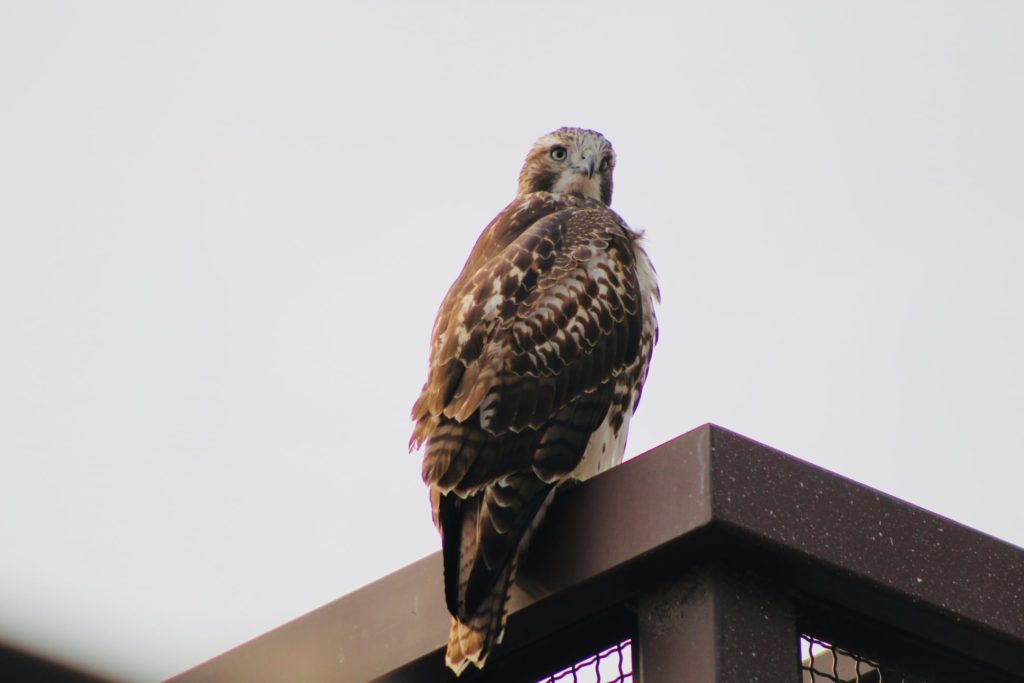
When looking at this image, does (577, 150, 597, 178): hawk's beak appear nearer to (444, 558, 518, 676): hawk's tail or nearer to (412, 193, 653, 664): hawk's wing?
(412, 193, 653, 664): hawk's wing

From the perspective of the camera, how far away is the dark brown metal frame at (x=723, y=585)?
114 inches

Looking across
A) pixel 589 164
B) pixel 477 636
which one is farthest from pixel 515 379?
pixel 589 164

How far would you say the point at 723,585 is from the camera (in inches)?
115

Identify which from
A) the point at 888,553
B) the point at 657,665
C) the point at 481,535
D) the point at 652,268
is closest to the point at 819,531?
the point at 888,553

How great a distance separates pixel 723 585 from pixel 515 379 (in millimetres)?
1587

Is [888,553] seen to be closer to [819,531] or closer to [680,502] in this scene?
[819,531]

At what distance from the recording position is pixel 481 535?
3.74 meters

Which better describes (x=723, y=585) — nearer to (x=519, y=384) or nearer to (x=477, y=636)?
(x=477, y=636)

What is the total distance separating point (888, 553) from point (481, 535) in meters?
1.09

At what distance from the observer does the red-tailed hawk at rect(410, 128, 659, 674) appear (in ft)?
11.9

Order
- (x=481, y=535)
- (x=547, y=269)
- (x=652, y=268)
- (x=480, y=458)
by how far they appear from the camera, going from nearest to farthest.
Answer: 1. (x=481, y=535)
2. (x=480, y=458)
3. (x=547, y=269)
4. (x=652, y=268)

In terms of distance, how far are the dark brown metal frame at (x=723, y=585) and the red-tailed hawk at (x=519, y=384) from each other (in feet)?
0.56

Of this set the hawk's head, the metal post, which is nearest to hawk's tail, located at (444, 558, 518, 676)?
the metal post

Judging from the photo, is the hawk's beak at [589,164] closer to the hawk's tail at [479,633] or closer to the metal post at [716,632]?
the hawk's tail at [479,633]
